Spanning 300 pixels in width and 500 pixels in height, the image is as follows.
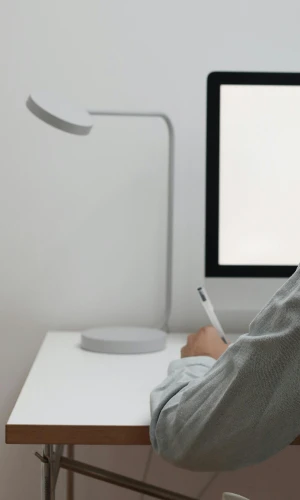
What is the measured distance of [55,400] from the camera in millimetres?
959

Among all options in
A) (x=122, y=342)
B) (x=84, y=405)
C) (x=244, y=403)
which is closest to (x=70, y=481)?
(x=122, y=342)

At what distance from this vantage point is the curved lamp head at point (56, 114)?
1257mm

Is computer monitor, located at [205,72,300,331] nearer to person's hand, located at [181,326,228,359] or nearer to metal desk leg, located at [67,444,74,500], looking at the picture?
person's hand, located at [181,326,228,359]

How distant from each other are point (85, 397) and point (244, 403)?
330 mm

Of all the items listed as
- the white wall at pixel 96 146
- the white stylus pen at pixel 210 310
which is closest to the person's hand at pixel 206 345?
the white stylus pen at pixel 210 310

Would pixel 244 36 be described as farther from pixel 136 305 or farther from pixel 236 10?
pixel 136 305

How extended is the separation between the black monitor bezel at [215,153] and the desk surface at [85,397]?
176 millimetres

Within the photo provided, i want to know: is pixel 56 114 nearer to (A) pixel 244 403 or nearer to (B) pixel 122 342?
(B) pixel 122 342

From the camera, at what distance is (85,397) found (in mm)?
982

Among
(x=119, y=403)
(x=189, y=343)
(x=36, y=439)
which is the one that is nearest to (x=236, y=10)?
(x=189, y=343)

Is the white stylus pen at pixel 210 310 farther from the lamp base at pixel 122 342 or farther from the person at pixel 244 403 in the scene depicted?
the person at pixel 244 403

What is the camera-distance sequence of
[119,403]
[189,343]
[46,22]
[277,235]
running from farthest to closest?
1. [46,22]
2. [277,235]
3. [189,343]
4. [119,403]

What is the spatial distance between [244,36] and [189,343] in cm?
70

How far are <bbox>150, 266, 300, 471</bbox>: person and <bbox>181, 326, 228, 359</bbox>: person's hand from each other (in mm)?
320
